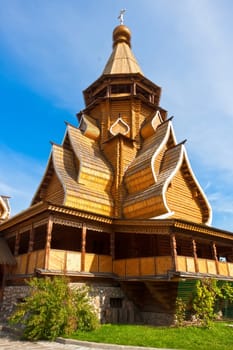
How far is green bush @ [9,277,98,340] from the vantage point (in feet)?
32.5

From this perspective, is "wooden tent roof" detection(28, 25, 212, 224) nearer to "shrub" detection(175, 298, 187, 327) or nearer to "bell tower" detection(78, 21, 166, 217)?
"bell tower" detection(78, 21, 166, 217)

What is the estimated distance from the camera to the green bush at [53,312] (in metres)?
9.91

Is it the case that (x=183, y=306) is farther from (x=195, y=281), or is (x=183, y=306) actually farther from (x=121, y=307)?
(x=121, y=307)

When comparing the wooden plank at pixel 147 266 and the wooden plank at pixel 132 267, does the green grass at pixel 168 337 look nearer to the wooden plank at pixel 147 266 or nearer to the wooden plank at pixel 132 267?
the wooden plank at pixel 147 266

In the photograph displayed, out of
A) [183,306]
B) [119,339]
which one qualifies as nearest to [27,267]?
[119,339]

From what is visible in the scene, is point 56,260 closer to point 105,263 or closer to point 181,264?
point 105,263

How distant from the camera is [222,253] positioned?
20.3 metres

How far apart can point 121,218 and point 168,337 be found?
609 cm

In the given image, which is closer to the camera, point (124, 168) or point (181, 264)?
point (181, 264)

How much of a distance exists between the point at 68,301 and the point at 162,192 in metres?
7.64

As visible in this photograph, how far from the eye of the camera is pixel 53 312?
10.1 meters

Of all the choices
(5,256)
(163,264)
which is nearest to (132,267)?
(163,264)

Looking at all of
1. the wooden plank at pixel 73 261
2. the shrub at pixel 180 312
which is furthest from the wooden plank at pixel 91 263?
the shrub at pixel 180 312

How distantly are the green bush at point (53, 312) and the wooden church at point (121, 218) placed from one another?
133 centimetres
